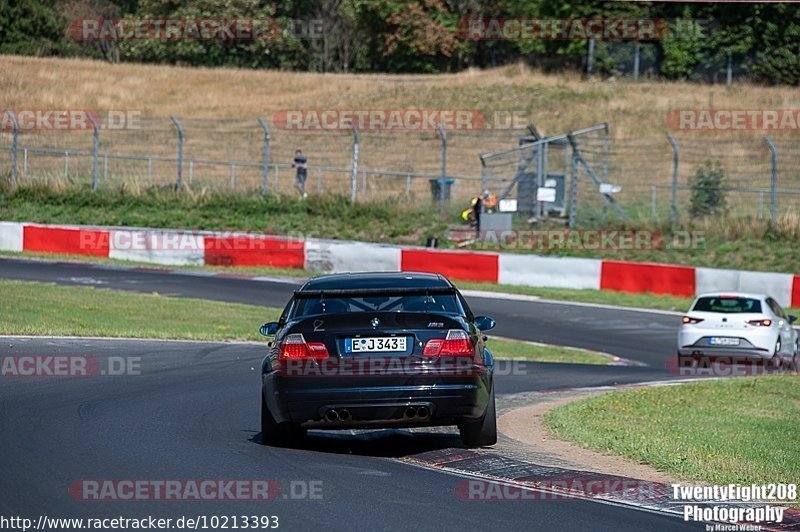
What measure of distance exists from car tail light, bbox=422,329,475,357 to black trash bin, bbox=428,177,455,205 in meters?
26.8

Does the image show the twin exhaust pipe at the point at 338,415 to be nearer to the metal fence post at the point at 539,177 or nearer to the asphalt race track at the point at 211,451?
the asphalt race track at the point at 211,451

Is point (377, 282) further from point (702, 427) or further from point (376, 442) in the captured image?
point (702, 427)

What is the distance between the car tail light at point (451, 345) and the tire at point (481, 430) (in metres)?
0.65

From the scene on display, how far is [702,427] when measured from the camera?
12.4m

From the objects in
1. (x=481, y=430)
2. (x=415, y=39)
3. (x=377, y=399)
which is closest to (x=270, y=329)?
(x=377, y=399)

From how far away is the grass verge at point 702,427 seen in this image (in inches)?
375

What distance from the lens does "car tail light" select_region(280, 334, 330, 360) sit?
9.24 metres

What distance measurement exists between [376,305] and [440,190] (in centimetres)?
2770

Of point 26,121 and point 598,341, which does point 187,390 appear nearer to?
point 598,341


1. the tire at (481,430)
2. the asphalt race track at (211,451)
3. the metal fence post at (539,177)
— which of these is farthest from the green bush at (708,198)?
the tire at (481,430)

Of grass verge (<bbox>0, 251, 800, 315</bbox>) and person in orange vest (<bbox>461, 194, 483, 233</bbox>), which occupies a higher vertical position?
person in orange vest (<bbox>461, 194, 483, 233</bbox>)

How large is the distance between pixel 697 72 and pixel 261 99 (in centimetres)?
2326

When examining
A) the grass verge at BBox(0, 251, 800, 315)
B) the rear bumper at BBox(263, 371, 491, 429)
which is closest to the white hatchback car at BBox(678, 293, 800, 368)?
the grass verge at BBox(0, 251, 800, 315)

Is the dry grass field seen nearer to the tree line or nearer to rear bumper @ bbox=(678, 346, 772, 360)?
the tree line
